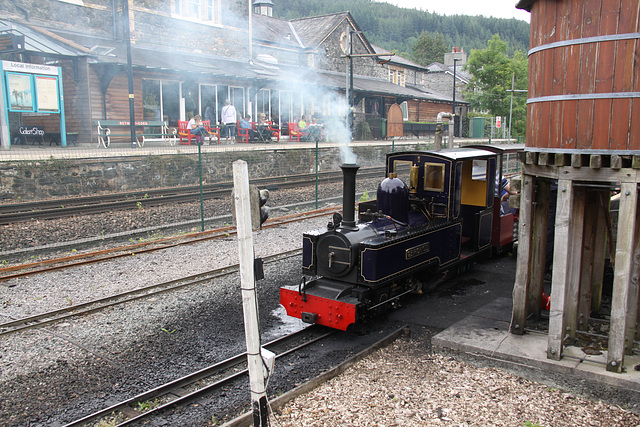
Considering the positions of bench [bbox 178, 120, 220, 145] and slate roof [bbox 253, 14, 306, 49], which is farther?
slate roof [bbox 253, 14, 306, 49]

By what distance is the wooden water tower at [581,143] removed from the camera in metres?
4.82

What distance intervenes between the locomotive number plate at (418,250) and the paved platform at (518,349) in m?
1.17

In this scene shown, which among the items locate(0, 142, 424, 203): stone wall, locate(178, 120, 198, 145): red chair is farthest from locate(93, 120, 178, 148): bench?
locate(0, 142, 424, 203): stone wall

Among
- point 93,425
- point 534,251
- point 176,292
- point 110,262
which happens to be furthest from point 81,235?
point 534,251

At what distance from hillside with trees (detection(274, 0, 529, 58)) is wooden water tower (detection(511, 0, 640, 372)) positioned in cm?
12056

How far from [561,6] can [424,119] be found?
3400 centimetres

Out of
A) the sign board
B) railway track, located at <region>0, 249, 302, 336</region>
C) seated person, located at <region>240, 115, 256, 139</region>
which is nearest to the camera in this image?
railway track, located at <region>0, 249, 302, 336</region>

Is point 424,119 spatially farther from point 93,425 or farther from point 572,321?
point 93,425

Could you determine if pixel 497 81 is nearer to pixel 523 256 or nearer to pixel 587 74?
pixel 523 256

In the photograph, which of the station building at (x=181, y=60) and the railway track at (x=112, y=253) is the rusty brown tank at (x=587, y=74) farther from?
the station building at (x=181, y=60)

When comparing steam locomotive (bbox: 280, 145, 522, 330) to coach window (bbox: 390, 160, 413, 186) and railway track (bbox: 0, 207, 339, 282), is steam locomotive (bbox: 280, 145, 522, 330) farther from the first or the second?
railway track (bbox: 0, 207, 339, 282)

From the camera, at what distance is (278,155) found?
18906 millimetres

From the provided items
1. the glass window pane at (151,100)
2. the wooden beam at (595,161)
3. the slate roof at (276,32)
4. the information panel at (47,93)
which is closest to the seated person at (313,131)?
the slate roof at (276,32)

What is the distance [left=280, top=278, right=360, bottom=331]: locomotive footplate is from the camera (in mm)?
6504
